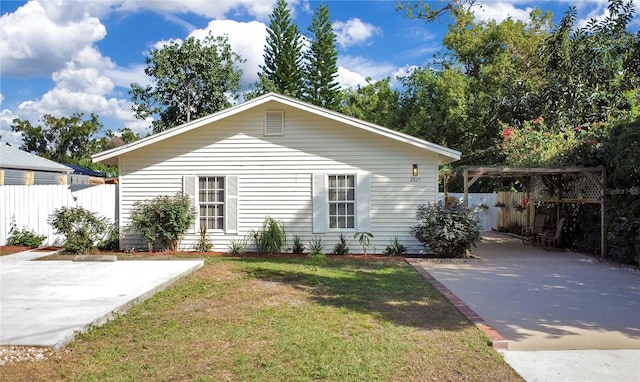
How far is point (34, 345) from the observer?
4.37m

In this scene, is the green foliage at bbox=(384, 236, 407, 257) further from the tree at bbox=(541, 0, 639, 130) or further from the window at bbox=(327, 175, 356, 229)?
the tree at bbox=(541, 0, 639, 130)

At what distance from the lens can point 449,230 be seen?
34.0 feet

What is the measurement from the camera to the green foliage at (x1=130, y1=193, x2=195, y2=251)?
11.2m

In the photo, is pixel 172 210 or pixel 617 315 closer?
pixel 617 315

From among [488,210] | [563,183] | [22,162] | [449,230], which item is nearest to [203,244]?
[449,230]

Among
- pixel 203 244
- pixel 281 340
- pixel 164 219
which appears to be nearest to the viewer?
pixel 281 340

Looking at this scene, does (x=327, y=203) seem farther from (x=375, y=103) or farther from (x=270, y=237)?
(x=375, y=103)

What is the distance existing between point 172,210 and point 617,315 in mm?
9355

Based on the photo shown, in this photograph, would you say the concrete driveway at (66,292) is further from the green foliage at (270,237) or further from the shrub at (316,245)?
the shrub at (316,245)

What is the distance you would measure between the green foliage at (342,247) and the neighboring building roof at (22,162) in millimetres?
13316

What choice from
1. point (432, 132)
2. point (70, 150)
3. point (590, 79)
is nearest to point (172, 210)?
point (590, 79)

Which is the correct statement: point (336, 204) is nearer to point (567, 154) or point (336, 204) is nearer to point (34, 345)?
point (567, 154)

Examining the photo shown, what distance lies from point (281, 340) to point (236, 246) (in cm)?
732

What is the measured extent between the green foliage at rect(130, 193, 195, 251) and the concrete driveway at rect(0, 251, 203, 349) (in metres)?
1.26
